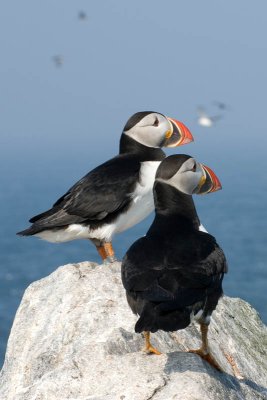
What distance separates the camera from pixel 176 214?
8836 mm

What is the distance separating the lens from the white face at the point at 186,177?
29.7ft

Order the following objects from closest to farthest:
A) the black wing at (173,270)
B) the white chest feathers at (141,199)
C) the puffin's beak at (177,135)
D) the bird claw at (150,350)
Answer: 1. the black wing at (173,270)
2. the bird claw at (150,350)
3. the white chest feathers at (141,199)
4. the puffin's beak at (177,135)

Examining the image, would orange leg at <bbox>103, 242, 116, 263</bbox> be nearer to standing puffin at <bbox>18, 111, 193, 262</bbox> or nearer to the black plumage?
standing puffin at <bbox>18, 111, 193, 262</bbox>

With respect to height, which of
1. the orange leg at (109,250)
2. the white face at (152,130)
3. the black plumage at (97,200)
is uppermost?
the white face at (152,130)

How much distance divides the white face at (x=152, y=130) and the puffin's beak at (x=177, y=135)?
0.04 metres

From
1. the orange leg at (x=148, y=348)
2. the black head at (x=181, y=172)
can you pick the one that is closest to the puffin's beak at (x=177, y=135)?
the black head at (x=181, y=172)

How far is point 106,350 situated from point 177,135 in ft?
13.6

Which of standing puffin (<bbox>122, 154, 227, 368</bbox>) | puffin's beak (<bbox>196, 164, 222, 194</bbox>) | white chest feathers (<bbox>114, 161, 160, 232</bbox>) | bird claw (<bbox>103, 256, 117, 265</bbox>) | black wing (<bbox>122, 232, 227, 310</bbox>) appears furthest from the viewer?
white chest feathers (<bbox>114, 161, 160, 232</bbox>)

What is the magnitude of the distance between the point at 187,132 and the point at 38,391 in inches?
185

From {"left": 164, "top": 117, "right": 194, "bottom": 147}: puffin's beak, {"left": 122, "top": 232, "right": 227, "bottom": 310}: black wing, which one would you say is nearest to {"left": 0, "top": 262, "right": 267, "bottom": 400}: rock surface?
{"left": 122, "top": 232, "right": 227, "bottom": 310}: black wing

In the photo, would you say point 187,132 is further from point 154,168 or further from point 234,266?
point 234,266

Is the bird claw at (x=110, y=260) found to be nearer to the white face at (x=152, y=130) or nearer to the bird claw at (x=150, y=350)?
the white face at (x=152, y=130)

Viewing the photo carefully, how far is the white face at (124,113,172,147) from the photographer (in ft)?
38.1

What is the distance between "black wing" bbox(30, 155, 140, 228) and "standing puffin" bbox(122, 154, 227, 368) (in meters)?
1.79
